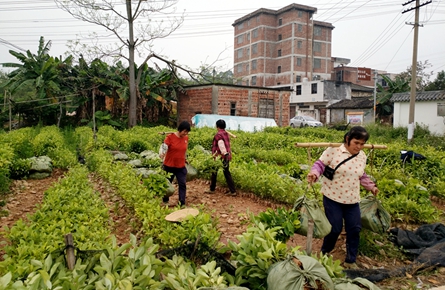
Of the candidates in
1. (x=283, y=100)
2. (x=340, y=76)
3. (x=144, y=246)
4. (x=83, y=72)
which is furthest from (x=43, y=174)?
(x=340, y=76)

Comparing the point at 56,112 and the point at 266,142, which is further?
the point at 56,112

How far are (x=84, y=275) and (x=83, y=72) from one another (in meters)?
21.5

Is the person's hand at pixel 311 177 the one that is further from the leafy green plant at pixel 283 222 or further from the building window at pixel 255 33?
the building window at pixel 255 33

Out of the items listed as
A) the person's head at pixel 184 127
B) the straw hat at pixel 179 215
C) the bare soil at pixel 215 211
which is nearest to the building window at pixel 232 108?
the bare soil at pixel 215 211

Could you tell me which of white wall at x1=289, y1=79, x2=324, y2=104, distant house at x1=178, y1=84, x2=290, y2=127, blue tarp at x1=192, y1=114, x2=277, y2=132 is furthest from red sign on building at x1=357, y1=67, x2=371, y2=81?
blue tarp at x1=192, y1=114, x2=277, y2=132

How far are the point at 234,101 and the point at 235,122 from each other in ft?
8.66

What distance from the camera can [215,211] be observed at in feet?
20.3

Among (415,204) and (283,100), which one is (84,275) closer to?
(415,204)

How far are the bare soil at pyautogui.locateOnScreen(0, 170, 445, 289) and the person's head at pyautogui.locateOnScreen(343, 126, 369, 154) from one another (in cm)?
156

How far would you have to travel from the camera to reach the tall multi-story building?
56.1m

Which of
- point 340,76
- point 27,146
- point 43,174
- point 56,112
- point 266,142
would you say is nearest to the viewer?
point 43,174

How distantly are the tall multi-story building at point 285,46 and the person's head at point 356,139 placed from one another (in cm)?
5275

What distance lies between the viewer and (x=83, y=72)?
21.5 m

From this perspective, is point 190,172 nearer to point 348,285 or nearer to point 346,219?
point 346,219
